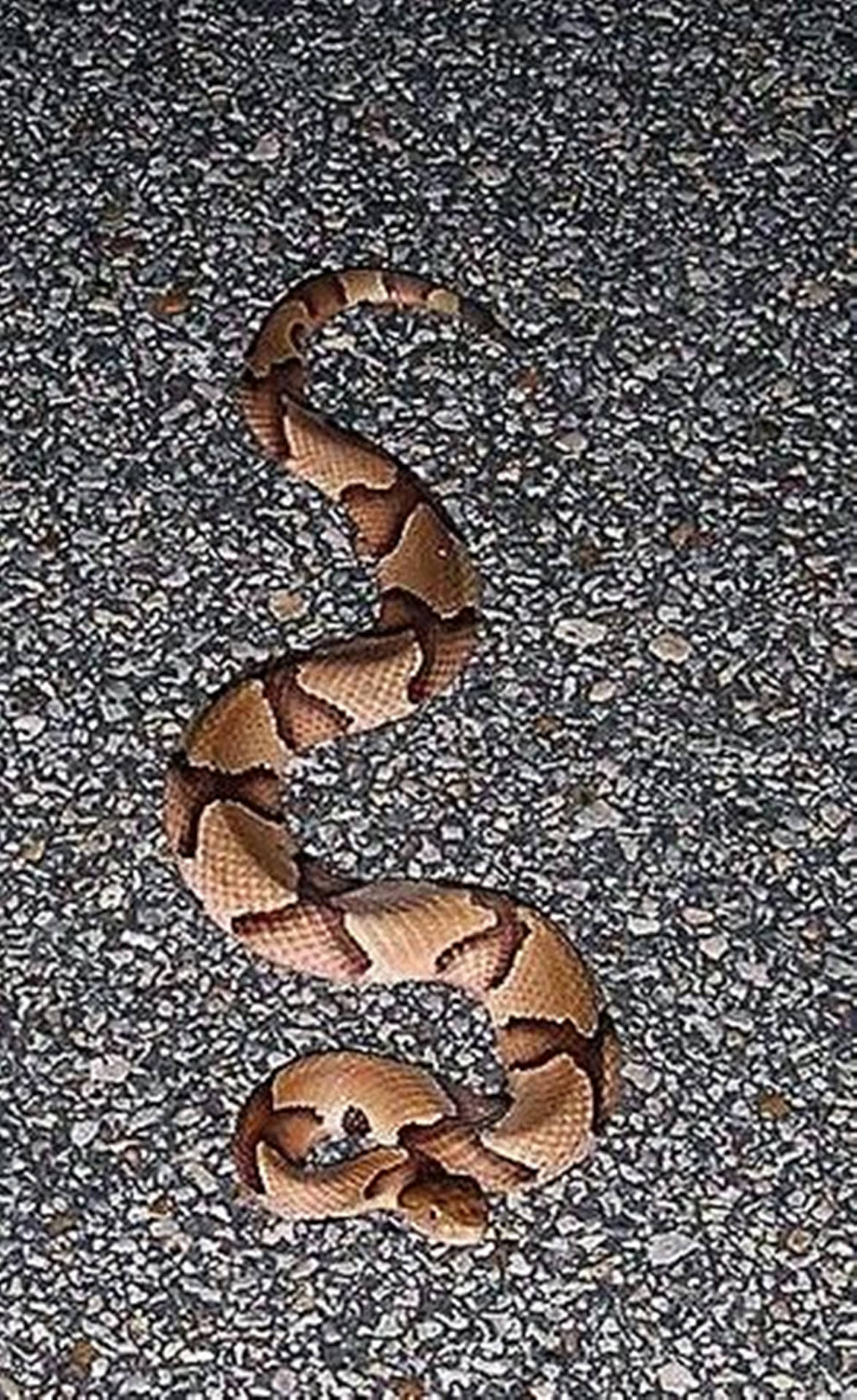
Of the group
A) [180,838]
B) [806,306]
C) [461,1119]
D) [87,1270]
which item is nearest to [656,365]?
[806,306]

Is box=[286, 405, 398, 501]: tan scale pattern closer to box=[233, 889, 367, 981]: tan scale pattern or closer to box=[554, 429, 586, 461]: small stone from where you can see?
box=[554, 429, 586, 461]: small stone

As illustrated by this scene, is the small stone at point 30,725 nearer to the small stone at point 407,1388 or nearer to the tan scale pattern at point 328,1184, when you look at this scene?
the tan scale pattern at point 328,1184

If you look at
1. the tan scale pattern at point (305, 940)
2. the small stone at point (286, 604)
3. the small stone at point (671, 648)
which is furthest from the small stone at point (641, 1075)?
the small stone at point (286, 604)

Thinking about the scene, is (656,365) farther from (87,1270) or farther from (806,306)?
(87,1270)

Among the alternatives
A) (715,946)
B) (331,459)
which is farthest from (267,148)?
(715,946)

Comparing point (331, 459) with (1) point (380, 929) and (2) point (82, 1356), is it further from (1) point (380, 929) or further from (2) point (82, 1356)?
(2) point (82, 1356)

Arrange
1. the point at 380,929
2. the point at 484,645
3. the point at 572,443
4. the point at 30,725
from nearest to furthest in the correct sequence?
the point at 380,929 → the point at 30,725 → the point at 484,645 → the point at 572,443
